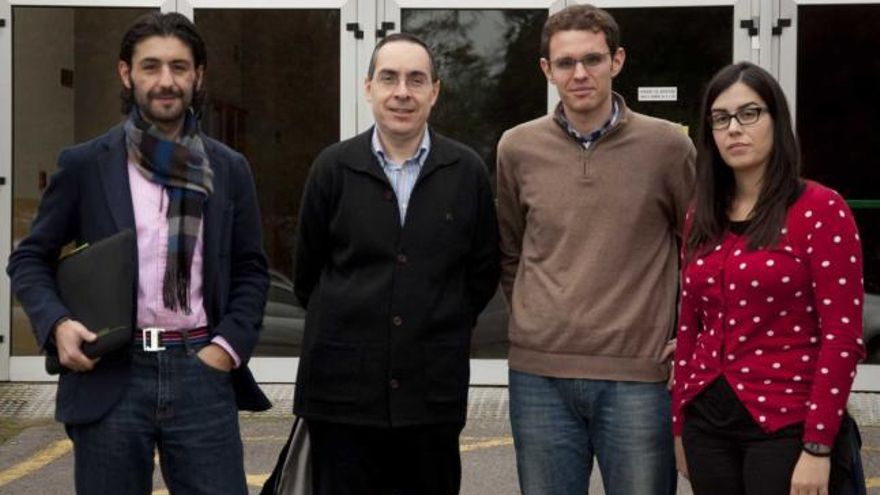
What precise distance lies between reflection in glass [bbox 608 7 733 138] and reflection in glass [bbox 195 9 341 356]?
202cm

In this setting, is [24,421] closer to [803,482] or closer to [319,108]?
[319,108]

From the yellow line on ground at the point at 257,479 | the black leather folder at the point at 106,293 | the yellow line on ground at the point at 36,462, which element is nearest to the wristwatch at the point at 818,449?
the black leather folder at the point at 106,293

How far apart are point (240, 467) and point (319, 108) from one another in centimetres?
563

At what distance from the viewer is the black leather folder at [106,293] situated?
12.0 feet

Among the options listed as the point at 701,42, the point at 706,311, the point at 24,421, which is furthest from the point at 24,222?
the point at 706,311

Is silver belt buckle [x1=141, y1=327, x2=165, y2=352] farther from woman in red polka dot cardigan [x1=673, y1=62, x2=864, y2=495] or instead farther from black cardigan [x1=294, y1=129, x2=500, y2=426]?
woman in red polka dot cardigan [x1=673, y1=62, x2=864, y2=495]

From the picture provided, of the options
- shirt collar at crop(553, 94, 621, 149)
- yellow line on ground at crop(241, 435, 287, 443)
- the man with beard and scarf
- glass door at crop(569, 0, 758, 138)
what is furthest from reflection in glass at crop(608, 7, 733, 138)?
the man with beard and scarf

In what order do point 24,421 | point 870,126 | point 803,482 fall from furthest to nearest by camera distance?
1. point 870,126
2. point 24,421
3. point 803,482

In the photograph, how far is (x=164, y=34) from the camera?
3.84m

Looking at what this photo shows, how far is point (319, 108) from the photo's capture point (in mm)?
9359

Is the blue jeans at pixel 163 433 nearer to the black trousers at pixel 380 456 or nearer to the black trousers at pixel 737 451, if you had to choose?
the black trousers at pixel 380 456

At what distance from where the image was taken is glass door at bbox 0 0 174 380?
9383 millimetres

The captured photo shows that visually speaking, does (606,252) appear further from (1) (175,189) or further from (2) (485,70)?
(2) (485,70)

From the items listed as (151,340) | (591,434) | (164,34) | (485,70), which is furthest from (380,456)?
(485,70)
